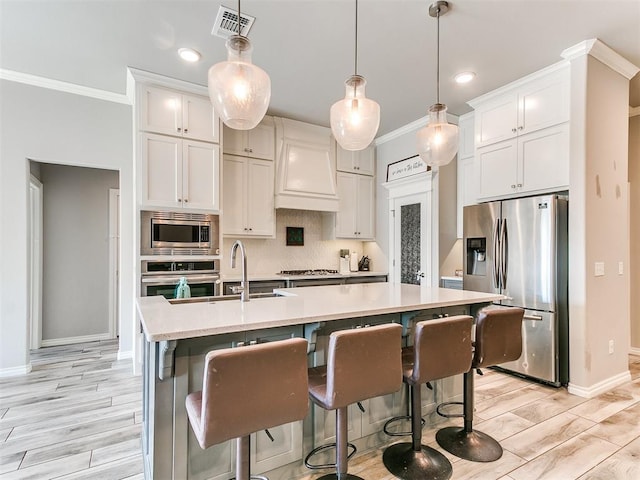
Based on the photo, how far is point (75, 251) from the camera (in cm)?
455

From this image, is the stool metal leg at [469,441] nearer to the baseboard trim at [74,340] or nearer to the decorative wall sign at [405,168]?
the decorative wall sign at [405,168]

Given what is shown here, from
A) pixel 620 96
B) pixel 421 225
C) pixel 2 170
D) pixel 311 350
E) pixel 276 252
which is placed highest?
pixel 620 96

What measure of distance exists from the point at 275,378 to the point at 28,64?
12.7ft

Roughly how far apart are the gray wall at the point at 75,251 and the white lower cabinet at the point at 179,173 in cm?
183

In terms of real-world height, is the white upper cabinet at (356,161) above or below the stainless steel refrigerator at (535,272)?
above

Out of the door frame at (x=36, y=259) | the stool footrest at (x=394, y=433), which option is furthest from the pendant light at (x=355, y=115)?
the door frame at (x=36, y=259)

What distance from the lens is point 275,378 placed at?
1.38m

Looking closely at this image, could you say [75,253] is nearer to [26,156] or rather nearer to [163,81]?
[26,156]

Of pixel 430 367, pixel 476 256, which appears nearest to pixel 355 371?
→ pixel 430 367

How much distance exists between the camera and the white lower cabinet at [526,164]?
310 cm

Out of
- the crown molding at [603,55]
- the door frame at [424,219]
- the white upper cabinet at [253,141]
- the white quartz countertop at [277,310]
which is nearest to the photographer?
the white quartz countertop at [277,310]

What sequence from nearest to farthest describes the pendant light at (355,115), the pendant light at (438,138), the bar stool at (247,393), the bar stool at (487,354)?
1. the bar stool at (247,393)
2. the bar stool at (487,354)
3. the pendant light at (355,115)
4. the pendant light at (438,138)

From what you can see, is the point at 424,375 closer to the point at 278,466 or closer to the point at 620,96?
the point at 278,466

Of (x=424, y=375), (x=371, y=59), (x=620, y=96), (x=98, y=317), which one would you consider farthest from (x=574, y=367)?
(x=98, y=317)
